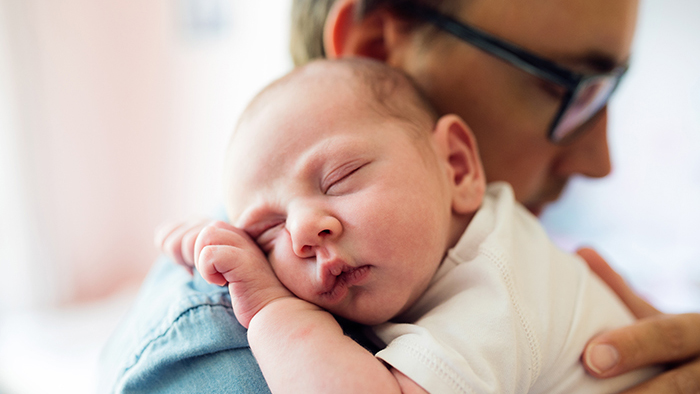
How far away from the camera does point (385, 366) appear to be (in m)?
0.71

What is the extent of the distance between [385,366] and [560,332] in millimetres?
361

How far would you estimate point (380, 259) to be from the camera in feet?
2.54

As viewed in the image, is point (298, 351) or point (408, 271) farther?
point (408, 271)

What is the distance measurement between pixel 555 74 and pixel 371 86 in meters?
0.48

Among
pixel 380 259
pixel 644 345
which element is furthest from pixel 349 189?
pixel 644 345

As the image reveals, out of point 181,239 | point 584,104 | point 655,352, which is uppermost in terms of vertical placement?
point 584,104

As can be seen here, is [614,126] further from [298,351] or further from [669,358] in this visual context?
[298,351]

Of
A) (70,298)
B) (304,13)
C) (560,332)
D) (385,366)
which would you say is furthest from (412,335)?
(70,298)

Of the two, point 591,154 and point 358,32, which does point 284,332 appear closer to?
point 358,32

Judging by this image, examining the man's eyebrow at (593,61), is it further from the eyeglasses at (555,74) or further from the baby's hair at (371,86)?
the baby's hair at (371,86)

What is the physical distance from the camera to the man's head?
43.1 inches

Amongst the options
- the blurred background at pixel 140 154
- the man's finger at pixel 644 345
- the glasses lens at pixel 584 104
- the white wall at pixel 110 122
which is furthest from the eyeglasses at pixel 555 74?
the white wall at pixel 110 122

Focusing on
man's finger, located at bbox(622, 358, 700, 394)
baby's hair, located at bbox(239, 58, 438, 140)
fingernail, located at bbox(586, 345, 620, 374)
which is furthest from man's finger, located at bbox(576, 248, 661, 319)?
baby's hair, located at bbox(239, 58, 438, 140)

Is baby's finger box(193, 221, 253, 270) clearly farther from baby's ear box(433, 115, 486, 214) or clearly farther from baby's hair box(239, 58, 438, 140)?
baby's ear box(433, 115, 486, 214)
